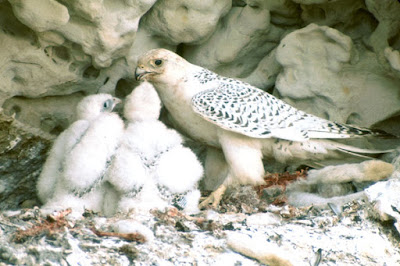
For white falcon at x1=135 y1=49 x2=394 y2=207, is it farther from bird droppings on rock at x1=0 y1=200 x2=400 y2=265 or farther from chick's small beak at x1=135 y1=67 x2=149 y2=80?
bird droppings on rock at x1=0 y1=200 x2=400 y2=265

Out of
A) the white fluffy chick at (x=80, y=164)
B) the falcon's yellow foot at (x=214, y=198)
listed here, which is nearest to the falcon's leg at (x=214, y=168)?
the falcon's yellow foot at (x=214, y=198)

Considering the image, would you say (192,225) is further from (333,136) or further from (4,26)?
(4,26)

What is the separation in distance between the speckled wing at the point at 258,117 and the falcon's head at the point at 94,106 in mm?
509

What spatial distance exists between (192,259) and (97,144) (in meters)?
0.88

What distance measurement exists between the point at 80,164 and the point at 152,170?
39cm

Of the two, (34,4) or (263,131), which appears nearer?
Result: (34,4)

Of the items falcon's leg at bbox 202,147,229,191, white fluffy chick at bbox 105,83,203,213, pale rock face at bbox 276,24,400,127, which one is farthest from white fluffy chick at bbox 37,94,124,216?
pale rock face at bbox 276,24,400,127

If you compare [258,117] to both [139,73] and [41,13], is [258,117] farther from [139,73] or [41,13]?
[41,13]

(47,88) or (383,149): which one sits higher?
(47,88)

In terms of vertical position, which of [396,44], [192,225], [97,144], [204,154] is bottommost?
[204,154]

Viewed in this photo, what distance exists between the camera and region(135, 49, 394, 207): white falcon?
3758mm

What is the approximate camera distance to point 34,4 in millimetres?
3277

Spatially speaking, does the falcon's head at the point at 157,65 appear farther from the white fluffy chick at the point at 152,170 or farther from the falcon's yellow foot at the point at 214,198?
the falcon's yellow foot at the point at 214,198

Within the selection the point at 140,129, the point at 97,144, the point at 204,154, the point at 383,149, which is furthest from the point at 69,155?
the point at 383,149
